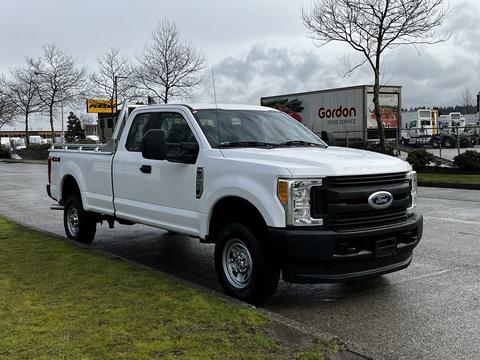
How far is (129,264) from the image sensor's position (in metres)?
6.47

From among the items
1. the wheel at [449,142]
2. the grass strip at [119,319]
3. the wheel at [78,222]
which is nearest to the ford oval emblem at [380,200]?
the grass strip at [119,319]

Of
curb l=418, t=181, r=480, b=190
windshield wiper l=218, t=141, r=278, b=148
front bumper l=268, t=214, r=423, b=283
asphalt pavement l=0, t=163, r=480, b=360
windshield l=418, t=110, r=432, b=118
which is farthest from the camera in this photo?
windshield l=418, t=110, r=432, b=118

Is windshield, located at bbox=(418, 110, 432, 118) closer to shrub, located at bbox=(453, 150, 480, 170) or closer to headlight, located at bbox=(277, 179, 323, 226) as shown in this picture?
shrub, located at bbox=(453, 150, 480, 170)

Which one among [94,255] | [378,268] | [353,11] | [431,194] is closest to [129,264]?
[94,255]

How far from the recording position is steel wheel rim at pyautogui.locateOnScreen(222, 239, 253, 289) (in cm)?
523

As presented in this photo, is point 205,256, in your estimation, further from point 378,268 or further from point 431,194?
point 431,194

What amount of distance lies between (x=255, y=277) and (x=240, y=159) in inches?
44.8

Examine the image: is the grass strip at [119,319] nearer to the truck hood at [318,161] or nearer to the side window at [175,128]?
the truck hood at [318,161]

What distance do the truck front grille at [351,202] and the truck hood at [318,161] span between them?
0.07m

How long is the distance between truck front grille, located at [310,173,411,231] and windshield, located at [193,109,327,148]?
4.11ft

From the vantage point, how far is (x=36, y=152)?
50688 mm

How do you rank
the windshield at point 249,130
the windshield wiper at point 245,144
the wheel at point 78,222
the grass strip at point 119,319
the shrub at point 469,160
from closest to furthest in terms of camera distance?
1. the grass strip at point 119,319
2. the windshield wiper at point 245,144
3. the windshield at point 249,130
4. the wheel at point 78,222
5. the shrub at point 469,160

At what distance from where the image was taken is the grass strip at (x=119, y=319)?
12.6ft

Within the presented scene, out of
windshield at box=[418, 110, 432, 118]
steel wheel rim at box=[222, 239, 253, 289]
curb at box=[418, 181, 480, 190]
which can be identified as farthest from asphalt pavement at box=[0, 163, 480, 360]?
windshield at box=[418, 110, 432, 118]
